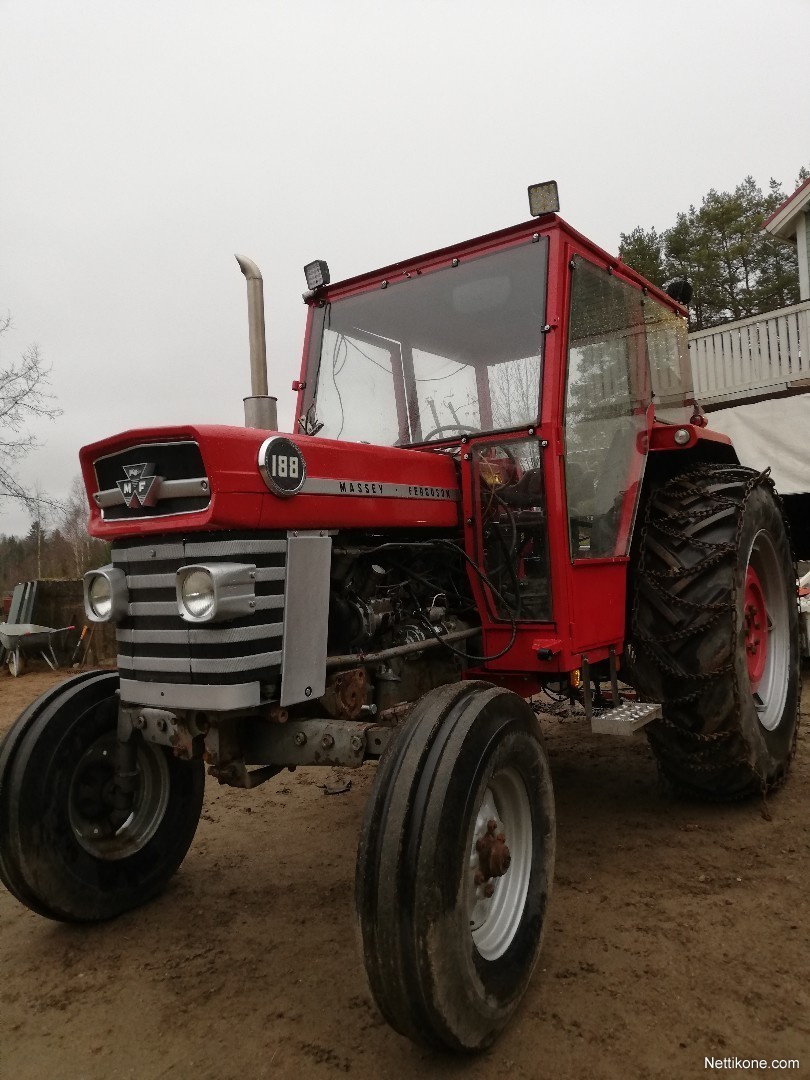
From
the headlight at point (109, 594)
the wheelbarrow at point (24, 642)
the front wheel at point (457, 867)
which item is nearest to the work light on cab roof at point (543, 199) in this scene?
the front wheel at point (457, 867)

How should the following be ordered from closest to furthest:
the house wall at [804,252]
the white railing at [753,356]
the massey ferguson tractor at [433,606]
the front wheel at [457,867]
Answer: the front wheel at [457,867]
the massey ferguson tractor at [433,606]
the white railing at [753,356]
the house wall at [804,252]

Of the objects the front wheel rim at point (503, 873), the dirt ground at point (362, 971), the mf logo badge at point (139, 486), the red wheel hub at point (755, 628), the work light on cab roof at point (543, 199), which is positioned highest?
the work light on cab roof at point (543, 199)

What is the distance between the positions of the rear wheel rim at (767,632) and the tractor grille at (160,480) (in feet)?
9.53

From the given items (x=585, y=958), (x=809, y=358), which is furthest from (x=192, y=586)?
(x=809, y=358)

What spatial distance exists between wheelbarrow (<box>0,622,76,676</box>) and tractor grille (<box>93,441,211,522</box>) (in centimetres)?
817

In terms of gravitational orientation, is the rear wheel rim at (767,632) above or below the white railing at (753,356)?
below

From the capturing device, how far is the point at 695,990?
234 cm

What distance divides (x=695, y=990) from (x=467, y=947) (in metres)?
0.78

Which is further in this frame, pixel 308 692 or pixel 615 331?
pixel 615 331

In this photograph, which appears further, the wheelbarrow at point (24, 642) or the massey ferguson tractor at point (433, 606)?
the wheelbarrow at point (24, 642)

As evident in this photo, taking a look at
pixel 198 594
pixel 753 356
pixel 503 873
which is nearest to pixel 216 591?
pixel 198 594

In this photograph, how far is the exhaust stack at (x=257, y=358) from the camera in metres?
2.77

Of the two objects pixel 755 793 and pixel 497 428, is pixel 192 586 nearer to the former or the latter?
pixel 497 428

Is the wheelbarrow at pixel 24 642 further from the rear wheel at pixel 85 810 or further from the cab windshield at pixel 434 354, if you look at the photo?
the cab windshield at pixel 434 354
